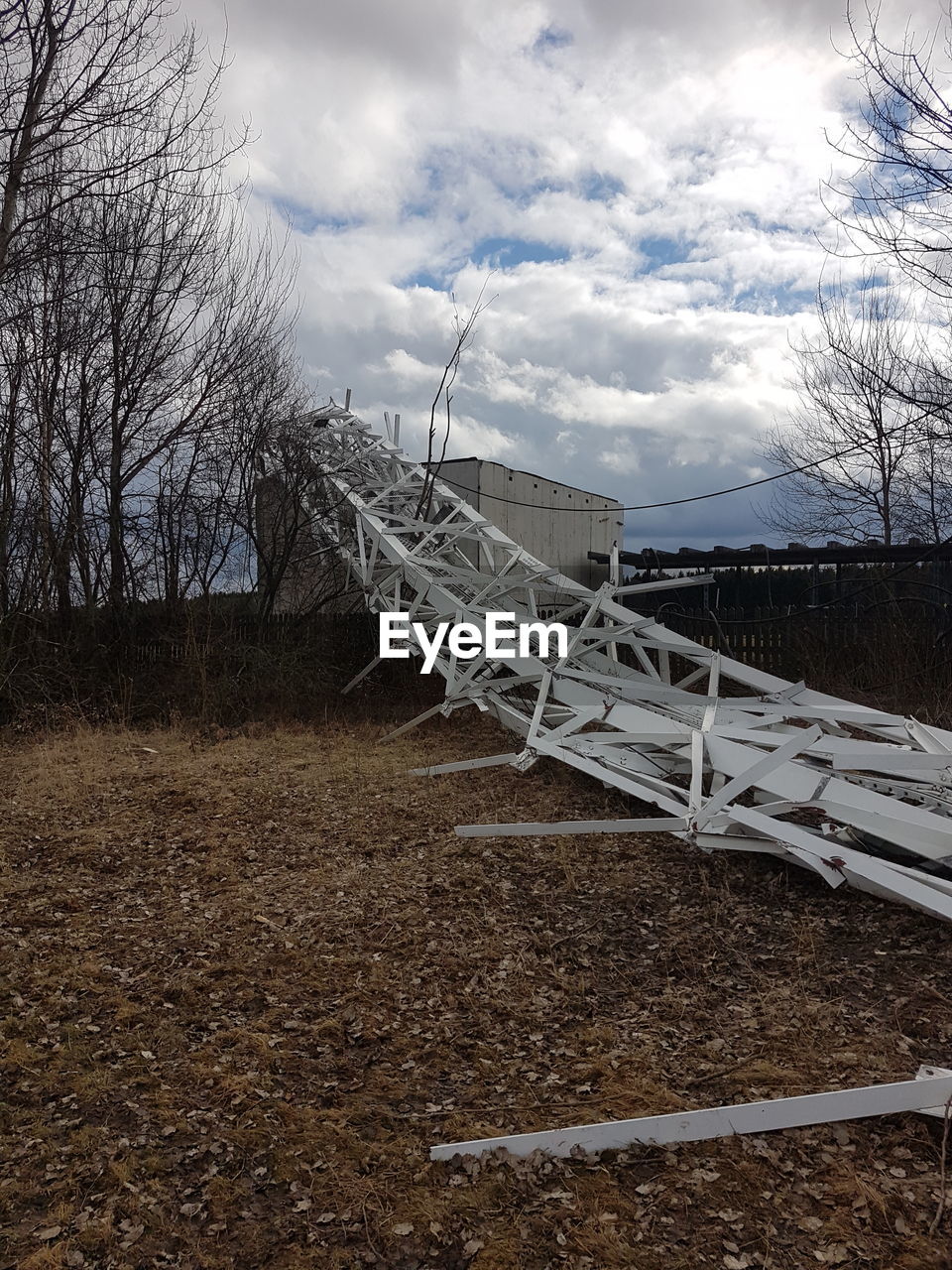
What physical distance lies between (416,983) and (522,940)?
68 centimetres

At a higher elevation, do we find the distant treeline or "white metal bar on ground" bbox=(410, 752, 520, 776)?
the distant treeline

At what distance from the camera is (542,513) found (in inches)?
607

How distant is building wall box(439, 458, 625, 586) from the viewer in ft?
44.6

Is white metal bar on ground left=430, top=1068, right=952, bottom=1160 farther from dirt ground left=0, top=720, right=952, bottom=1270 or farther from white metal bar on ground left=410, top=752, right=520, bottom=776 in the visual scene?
white metal bar on ground left=410, top=752, right=520, bottom=776

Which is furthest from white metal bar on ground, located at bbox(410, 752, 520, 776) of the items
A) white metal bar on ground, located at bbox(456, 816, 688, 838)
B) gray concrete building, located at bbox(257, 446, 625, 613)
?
gray concrete building, located at bbox(257, 446, 625, 613)

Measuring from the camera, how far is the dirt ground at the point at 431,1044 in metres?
2.46

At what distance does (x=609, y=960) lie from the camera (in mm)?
4195

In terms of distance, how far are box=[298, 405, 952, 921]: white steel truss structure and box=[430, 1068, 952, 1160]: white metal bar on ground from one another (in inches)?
45.5

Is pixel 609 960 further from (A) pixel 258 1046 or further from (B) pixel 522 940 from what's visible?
(A) pixel 258 1046

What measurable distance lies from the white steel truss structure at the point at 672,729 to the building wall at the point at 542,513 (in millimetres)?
1275

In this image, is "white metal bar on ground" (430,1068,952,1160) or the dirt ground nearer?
the dirt ground

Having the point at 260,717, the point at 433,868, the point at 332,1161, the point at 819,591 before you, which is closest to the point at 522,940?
the point at 433,868

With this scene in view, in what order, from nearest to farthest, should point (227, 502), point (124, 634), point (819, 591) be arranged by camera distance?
point (124, 634) < point (227, 502) < point (819, 591)

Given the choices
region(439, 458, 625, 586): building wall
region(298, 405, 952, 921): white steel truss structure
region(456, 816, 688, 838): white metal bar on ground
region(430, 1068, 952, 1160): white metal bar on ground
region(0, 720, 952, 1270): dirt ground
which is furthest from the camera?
region(439, 458, 625, 586): building wall
